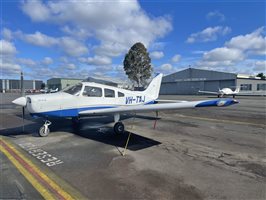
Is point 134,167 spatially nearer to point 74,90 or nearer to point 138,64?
point 74,90

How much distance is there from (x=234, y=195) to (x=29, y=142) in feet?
20.8

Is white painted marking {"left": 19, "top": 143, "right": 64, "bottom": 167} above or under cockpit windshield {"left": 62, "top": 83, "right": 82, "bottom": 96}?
under

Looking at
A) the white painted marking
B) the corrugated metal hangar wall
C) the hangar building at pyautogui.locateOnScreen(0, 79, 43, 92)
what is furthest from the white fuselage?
the hangar building at pyautogui.locateOnScreen(0, 79, 43, 92)

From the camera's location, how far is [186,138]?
712 cm

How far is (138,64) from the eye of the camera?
51.4m

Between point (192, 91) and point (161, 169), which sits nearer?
point (161, 169)

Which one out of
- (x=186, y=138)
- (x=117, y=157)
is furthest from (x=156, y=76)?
(x=117, y=157)

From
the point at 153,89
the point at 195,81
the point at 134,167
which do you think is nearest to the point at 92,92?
the point at 134,167

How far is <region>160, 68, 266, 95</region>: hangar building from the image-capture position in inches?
1975

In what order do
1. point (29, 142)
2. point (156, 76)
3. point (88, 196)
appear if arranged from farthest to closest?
point (156, 76), point (29, 142), point (88, 196)

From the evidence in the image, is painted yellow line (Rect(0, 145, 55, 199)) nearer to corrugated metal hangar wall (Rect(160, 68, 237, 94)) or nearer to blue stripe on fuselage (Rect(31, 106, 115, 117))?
blue stripe on fuselage (Rect(31, 106, 115, 117))

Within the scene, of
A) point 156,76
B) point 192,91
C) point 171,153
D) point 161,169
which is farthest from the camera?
point 192,91

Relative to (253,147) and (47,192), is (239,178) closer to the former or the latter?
(253,147)

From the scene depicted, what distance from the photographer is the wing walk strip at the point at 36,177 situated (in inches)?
130
